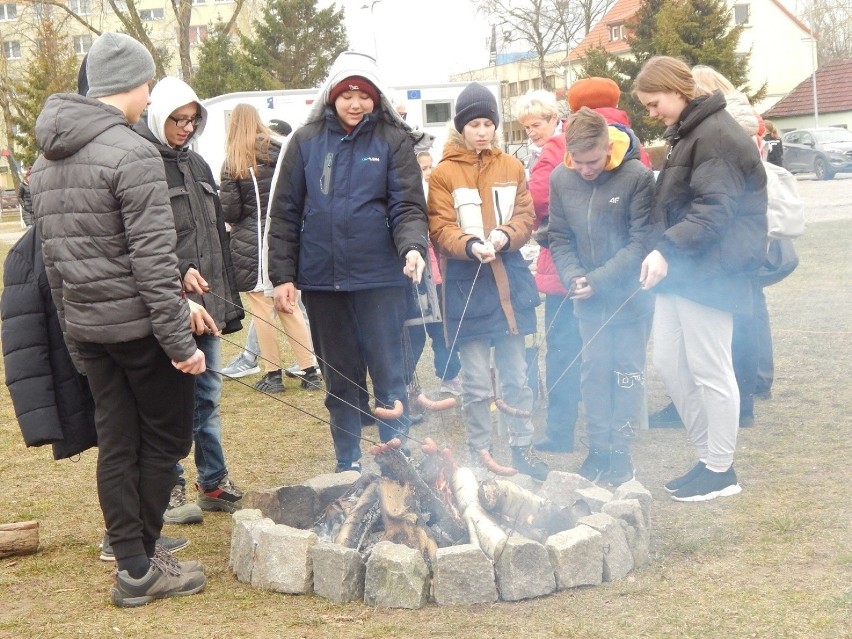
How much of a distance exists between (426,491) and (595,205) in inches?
62.0

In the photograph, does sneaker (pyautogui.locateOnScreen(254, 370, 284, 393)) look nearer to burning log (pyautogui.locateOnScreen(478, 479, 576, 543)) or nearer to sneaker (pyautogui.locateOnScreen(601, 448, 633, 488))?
sneaker (pyautogui.locateOnScreen(601, 448, 633, 488))

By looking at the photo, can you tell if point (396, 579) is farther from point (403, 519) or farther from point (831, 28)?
point (831, 28)

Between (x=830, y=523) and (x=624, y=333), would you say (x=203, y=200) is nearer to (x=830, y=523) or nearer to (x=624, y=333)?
(x=624, y=333)

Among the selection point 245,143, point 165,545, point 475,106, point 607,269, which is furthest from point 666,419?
point 245,143

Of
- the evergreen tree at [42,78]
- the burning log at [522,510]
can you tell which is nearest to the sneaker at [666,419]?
the burning log at [522,510]

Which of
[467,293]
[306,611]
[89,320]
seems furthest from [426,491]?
[89,320]

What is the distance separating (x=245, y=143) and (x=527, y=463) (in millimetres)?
2988

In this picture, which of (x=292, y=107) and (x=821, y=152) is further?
(x=821, y=152)

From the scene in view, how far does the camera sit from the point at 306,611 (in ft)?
11.8

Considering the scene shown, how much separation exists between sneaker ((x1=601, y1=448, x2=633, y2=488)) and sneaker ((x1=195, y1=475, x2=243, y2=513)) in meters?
1.75

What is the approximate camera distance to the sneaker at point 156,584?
3.77 meters

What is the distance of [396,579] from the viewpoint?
357 cm

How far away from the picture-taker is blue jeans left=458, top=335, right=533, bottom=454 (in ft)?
16.1

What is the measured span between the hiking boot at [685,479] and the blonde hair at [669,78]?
5.41 feet
